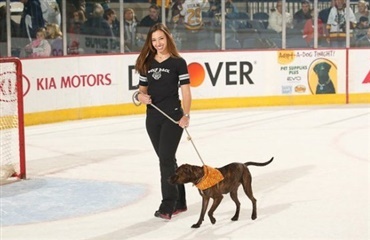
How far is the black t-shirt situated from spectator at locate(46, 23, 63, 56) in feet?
27.6

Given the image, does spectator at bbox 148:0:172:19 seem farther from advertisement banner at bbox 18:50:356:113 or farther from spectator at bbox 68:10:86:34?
spectator at bbox 68:10:86:34

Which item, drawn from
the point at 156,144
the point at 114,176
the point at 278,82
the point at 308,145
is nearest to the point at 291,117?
the point at 278,82

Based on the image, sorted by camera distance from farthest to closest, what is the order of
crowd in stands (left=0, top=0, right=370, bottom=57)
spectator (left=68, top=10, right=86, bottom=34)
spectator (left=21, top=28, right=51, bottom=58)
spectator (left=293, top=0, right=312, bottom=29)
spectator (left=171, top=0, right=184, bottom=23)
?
spectator (left=293, top=0, right=312, bottom=29) < spectator (left=171, top=0, right=184, bottom=23) < spectator (left=68, top=10, right=86, bottom=34) < crowd in stands (left=0, top=0, right=370, bottom=57) < spectator (left=21, top=28, right=51, bottom=58)

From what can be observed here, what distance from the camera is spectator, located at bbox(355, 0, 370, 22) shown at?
19.7 metres

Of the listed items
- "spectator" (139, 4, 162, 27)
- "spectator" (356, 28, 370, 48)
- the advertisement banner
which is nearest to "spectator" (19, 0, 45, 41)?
the advertisement banner

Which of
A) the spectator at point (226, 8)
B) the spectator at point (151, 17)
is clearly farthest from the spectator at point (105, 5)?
the spectator at point (226, 8)

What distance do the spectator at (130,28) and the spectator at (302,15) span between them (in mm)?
3034

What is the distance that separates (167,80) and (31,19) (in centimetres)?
847

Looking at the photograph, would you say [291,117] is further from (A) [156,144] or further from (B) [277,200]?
(A) [156,144]

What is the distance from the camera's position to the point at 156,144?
339 inches

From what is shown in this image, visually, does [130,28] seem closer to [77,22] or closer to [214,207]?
[77,22]

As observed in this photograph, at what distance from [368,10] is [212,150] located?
24.8ft

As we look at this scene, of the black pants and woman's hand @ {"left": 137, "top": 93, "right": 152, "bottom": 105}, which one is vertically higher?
woman's hand @ {"left": 137, "top": 93, "right": 152, "bottom": 105}

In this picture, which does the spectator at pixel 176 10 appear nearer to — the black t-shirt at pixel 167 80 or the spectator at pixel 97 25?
the spectator at pixel 97 25
